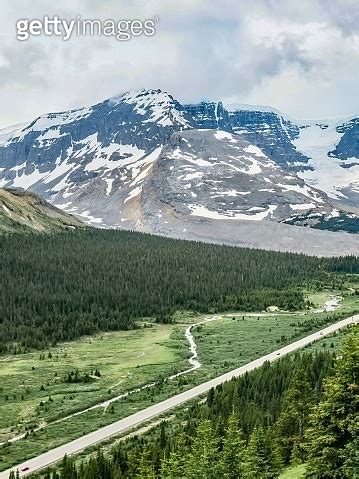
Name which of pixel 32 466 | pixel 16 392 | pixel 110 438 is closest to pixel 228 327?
pixel 16 392

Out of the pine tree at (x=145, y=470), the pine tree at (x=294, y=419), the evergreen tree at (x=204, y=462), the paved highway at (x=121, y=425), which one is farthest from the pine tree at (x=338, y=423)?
the paved highway at (x=121, y=425)

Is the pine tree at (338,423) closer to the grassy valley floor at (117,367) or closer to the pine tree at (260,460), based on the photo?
the pine tree at (260,460)

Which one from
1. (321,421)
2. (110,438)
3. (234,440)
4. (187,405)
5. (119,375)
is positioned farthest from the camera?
(119,375)

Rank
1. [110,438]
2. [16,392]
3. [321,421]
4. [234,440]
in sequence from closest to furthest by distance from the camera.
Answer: [321,421] < [234,440] < [110,438] < [16,392]

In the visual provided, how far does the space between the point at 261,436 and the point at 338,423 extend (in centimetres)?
1110

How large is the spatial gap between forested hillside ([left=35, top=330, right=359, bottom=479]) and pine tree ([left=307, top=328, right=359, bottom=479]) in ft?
0.19

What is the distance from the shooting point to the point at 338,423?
1515 inches

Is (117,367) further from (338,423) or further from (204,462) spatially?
(338,423)

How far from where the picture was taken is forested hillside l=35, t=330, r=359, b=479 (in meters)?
38.7

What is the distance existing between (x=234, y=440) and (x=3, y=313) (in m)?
120

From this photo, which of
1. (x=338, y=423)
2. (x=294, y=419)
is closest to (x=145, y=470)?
(x=294, y=419)

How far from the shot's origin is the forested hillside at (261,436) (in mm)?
38688

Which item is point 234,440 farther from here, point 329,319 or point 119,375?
point 329,319

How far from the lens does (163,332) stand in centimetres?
15550
